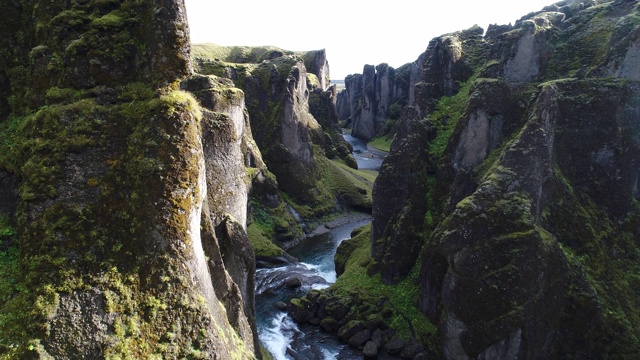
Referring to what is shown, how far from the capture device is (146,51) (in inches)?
720

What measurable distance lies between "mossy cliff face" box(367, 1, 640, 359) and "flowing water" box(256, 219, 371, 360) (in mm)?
9037

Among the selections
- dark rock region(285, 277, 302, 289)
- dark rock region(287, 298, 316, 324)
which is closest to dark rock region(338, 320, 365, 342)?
dark rock region(287, 298, 316, 324)

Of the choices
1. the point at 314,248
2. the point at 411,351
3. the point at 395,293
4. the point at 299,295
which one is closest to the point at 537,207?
the point at 411,351

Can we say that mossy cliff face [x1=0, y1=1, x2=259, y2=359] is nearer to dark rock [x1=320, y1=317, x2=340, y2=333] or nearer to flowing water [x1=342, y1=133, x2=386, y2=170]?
dark rock [x1=320, y1=317, x2=340, y2=333]

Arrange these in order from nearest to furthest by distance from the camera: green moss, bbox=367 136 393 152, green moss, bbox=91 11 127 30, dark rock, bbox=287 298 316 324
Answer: green moss, bbox=91 11 127 30
dark rock, bbox=287 298 316 324
green moss, bbox=367 136 393 152

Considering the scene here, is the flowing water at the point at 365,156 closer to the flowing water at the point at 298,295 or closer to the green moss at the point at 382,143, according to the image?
the green moss at the point at 382,143

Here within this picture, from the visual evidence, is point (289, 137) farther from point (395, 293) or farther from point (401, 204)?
point (395, 293)

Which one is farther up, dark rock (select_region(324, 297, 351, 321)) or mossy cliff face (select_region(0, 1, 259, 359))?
mossy cliff face (select_region(0, 1, 259, 359))

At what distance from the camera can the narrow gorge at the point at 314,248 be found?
15617 mm

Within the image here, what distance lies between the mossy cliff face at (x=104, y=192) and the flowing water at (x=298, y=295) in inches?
738

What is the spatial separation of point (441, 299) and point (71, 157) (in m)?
28.3

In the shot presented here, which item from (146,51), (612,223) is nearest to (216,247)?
(146,51)

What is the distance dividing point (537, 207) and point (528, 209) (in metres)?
2.13

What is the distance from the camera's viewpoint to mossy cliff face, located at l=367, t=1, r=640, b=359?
29375 mm
